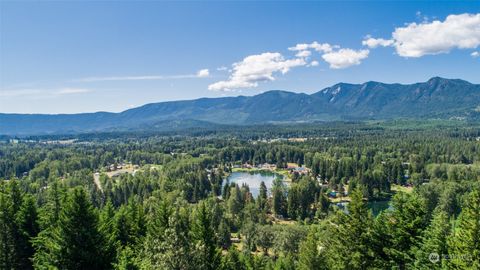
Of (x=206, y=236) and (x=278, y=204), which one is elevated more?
(x=206, y=236)

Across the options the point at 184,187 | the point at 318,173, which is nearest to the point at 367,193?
the point at 318,173

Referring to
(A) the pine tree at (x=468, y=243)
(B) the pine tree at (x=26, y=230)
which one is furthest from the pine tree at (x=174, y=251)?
(B) the pine tree at (x=26, y=230)

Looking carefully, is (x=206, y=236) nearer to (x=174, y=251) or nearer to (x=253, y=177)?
(x=174, y=251)

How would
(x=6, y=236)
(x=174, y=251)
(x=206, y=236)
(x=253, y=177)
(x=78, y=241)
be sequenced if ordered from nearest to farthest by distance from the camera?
(x=174, y=251) → (x=78, y=241) → (x=206, y=236) → (x=6, y=236) → (x=253, y=177)

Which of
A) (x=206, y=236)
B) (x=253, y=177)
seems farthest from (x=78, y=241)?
(x=253, y=177)

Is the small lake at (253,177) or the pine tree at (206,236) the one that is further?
the small lake at (253,177)

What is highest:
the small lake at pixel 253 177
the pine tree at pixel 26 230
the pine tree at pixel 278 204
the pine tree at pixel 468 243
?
the pine tree at pixel 468 243

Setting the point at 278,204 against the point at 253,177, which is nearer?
the point at 278,204

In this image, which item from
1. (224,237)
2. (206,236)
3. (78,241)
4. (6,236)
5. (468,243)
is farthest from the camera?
(224,237)

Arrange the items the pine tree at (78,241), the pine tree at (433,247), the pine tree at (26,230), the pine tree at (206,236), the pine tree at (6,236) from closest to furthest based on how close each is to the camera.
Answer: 1. the pine tree at (433,247)
2. the pine tree at (78,241)
3. the pine tree at (206,236)
4. the pine tree at (6,236)
5. the pine tree at (26,230)

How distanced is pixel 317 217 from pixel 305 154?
10990 centimetres

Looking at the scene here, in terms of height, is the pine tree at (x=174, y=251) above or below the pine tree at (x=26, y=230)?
above

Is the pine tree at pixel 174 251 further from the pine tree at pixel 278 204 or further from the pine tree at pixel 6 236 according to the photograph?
the pine tree at pixel 278 204

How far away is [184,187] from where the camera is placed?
112750mm
